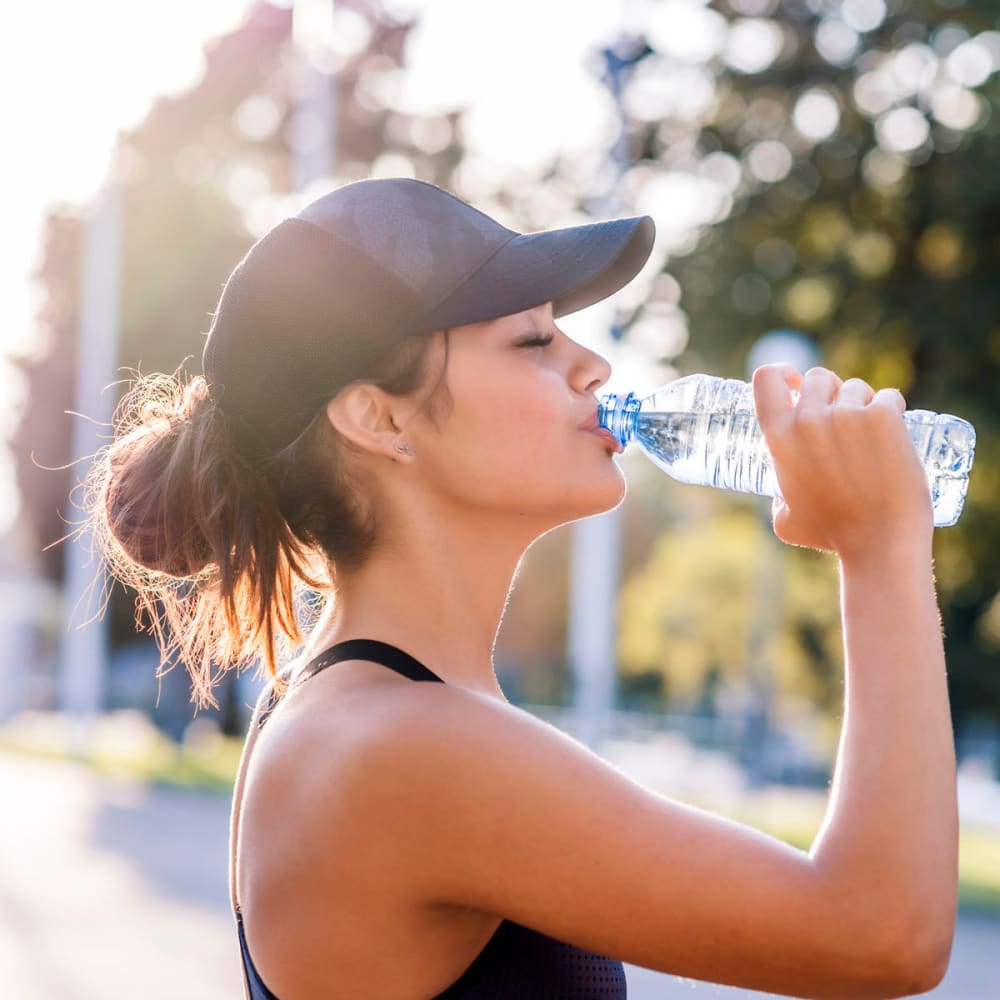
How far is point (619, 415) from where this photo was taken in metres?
2.25

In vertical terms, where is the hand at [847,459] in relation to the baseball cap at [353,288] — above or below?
below

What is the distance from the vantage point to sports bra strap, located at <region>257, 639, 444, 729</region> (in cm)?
185

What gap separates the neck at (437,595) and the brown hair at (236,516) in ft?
0.16

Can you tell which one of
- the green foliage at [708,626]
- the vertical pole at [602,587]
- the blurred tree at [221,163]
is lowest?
the green foliage at [708,626]

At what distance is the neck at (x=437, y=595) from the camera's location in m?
2.01

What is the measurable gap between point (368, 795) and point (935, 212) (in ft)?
59.8

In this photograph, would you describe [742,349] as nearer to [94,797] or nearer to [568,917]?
[94,797]

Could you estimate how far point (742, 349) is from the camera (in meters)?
18.7

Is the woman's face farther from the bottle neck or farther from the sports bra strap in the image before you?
the sports bra strap

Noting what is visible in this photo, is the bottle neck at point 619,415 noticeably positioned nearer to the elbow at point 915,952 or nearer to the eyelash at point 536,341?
the eyelash at point 536,341

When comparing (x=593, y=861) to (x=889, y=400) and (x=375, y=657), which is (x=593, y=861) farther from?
A: (x=889, y=400)

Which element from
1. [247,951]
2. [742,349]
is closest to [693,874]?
[247,951]

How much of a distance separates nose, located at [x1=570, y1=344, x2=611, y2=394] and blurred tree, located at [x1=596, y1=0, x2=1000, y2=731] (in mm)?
16436

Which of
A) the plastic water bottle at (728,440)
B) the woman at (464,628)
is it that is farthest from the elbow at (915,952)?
the plastic water bottle at (728,440)
